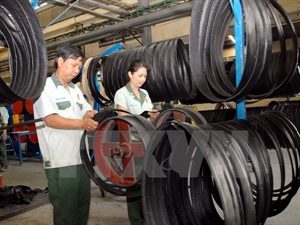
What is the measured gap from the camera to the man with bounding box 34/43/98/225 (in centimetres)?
163

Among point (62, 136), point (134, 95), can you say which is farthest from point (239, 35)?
point (62, 136)

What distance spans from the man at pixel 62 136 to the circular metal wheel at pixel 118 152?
0.10 m

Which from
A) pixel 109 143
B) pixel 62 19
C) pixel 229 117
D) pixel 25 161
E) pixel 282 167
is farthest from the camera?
pixel 62 19

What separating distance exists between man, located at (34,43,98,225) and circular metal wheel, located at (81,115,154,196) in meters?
0.10

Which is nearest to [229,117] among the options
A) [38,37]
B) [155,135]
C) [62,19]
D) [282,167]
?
[282,167]

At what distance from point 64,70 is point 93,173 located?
690 mm

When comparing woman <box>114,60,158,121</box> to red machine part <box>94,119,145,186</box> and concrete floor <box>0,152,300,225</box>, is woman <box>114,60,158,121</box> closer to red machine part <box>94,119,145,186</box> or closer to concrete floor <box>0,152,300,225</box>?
red machine part <box>94,119,145,186</box>

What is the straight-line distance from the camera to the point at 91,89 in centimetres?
327

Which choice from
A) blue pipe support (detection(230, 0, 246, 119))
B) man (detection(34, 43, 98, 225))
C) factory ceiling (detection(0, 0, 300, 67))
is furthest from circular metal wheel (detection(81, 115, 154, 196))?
factory ceiling (detection(0, 0, 300, 67))

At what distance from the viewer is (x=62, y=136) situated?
171cm

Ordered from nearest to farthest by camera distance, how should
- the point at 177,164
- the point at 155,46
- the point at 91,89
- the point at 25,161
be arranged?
the point at 177,164 → the point at 155,46 → the point at 91,89 → the point at 25,161

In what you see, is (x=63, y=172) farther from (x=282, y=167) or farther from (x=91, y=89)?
(x=91, y=89)

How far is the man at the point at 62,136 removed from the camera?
1.63m

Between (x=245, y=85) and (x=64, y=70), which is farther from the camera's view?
(x=64, y=70)
